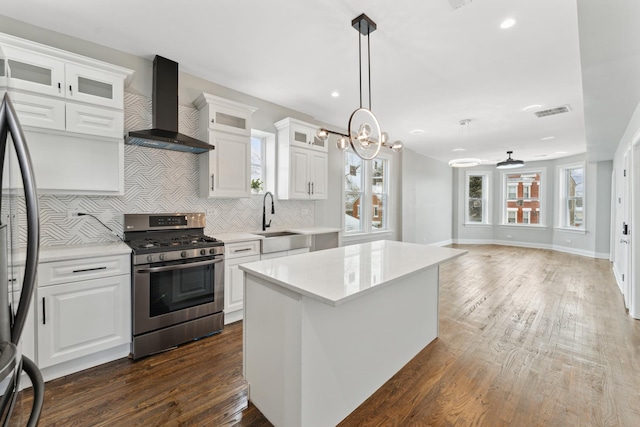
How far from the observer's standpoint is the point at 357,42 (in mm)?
2605

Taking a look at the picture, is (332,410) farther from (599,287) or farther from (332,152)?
(599,287)

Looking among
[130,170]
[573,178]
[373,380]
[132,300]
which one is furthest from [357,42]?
[573,178]

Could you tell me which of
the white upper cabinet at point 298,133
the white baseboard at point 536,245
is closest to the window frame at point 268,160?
the white upper cabinet at point 298,133

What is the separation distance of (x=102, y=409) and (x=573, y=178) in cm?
1074

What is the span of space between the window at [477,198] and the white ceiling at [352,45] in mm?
5547

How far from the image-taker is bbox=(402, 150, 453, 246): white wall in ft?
23.1

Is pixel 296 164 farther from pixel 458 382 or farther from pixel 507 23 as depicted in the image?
pixel 458 382

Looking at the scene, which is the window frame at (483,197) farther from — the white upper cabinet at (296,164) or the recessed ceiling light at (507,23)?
the recessed ceiling light at (507,23)

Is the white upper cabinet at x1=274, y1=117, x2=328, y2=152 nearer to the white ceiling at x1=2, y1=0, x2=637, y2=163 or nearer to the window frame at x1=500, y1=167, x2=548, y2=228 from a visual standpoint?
the white ceiling at x1=2, y1=0, x2=637, y2=163

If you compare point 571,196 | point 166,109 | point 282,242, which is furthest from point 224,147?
point 571,196

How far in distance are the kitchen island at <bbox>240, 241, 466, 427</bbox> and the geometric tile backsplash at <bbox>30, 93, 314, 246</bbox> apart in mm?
1759

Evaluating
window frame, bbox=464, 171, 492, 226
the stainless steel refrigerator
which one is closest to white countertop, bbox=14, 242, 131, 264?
the stainless steel refrigerator

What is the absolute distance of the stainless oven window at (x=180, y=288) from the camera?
2494 millimetres

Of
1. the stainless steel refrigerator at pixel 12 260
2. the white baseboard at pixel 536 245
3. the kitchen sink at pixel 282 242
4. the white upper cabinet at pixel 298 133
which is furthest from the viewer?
the white baseboard at pixel 536 245
